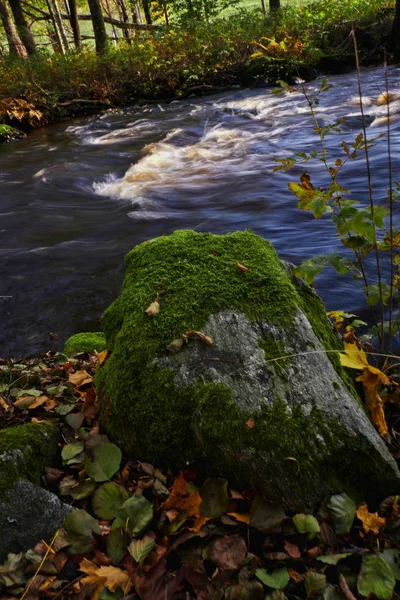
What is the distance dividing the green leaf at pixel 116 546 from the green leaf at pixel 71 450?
52 centimetres

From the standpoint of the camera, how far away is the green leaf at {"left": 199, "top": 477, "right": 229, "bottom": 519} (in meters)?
2.12

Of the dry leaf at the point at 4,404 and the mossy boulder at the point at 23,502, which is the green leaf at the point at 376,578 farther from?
the dry leaf at the point at 4,404

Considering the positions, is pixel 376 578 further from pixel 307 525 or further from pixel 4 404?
pixel 4 404

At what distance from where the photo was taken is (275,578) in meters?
1.87

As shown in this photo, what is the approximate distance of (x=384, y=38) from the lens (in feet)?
58.6

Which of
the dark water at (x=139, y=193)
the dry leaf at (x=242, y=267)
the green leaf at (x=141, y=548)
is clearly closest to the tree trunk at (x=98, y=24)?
the dark water at (x=139, y=193)

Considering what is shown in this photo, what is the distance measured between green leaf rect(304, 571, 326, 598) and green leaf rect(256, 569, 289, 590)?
0.08 m

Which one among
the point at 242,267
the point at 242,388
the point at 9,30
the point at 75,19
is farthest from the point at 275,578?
the point at 75,19

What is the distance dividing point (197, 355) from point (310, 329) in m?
0.65

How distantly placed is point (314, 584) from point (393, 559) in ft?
1.22

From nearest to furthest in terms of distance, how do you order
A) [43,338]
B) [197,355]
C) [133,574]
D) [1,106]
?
1. [133,574]
2. [197,355]
3. [43,338]
4. [1,106]

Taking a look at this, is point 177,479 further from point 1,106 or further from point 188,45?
point 188,45

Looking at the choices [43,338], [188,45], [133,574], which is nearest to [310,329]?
[133,574]

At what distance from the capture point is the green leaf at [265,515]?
2.05 meters
